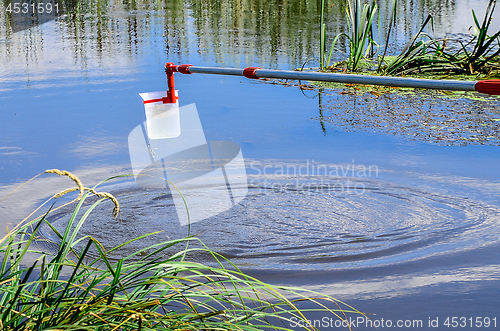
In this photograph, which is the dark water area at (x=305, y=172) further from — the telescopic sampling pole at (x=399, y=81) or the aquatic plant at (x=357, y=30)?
the telescopic sampling pole at (x=399, y=81)

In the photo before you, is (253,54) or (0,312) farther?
(253,54)

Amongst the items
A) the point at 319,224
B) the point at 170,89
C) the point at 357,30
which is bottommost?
the point at 319,224

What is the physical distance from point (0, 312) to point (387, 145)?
3.54 m

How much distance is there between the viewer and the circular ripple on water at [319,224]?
2.81m

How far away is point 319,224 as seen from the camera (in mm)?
3150

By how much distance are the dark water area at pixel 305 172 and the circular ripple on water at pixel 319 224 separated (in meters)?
0.01

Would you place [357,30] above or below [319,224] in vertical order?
above

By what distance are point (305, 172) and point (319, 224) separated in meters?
0.84

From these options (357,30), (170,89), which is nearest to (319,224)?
(170,89)

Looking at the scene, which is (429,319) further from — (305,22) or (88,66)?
(305,22)

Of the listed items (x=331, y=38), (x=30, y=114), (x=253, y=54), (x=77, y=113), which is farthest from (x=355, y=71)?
(x=30, y=114)

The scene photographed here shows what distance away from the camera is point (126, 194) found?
12.2ft

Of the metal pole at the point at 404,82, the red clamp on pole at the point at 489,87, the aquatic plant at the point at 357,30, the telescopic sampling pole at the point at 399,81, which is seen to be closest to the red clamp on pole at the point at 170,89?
the telescopic sampling pole at the point at 399,81

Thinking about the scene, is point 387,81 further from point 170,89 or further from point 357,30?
point 357,30
